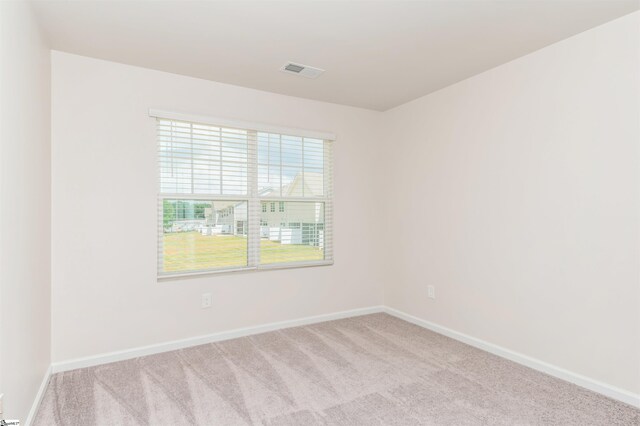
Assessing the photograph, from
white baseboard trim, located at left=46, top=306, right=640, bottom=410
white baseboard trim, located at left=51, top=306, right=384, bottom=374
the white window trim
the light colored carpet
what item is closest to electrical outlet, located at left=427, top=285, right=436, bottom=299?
white baseboard trim, located at left=46, top=306, right=640, bottom=410

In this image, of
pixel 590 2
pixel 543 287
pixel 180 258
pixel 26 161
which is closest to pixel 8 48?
pixel 26 161

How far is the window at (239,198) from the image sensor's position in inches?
125

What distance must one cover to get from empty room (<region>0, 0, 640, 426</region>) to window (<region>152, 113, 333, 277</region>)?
2 cm

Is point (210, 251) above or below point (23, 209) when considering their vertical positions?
below

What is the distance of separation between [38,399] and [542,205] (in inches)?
142

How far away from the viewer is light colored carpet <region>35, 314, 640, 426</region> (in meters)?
2.10

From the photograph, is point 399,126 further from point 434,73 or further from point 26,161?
point 26,161

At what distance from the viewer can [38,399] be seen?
2217 millimetres

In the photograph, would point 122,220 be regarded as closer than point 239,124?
Yes

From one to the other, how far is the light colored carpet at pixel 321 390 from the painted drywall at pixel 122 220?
291 mm

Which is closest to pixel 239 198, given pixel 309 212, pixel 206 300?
pixel 309 212

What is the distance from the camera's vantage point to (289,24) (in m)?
2.33

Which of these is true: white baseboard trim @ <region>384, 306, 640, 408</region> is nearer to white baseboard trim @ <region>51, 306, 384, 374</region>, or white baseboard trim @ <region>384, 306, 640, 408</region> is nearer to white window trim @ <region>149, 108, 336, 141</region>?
white baseboard trim @ <region>51, 306, 384, 374</region>

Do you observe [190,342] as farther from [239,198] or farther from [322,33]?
[322,33]
